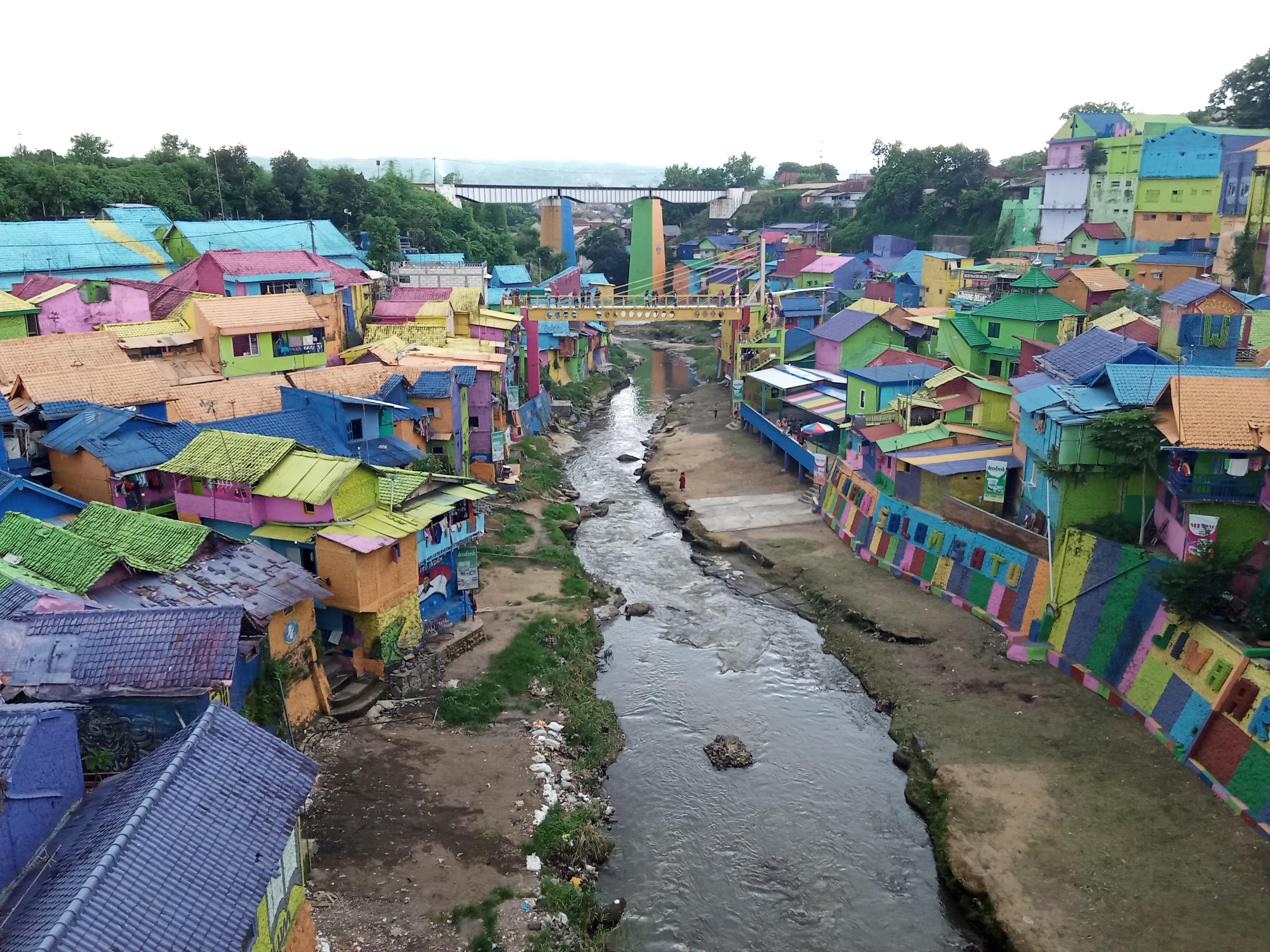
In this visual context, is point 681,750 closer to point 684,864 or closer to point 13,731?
point 684,864

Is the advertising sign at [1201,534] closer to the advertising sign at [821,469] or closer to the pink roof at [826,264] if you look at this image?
the advertising sign at [821,469]

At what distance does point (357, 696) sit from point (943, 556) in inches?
546

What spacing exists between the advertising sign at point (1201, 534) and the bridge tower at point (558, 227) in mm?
56615

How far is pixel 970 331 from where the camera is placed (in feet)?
104

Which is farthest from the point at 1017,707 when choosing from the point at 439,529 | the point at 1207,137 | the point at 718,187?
the point at 718,187

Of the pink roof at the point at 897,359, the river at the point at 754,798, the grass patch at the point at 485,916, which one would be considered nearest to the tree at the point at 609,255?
the pink roof at the point at 897,359

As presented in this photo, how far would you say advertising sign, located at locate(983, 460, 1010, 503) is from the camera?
2345 centimetres

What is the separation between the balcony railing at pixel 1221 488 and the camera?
17.6 m

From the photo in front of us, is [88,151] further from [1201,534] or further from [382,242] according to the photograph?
[1201,534]

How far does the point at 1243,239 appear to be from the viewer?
33.8 metres

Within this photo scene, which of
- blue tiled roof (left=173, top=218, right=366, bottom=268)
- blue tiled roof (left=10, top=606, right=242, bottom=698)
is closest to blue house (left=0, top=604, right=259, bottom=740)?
blue tiled roof (left=10, top=606, right=242, bottom=698)

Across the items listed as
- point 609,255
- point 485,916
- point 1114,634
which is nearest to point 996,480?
point 1114,634

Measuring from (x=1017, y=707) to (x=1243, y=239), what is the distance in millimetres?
23740

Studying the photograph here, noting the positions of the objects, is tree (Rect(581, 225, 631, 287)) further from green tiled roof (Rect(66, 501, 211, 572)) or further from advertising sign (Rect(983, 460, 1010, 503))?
green tiled roof (Rect(66, 501, 211, 572))
